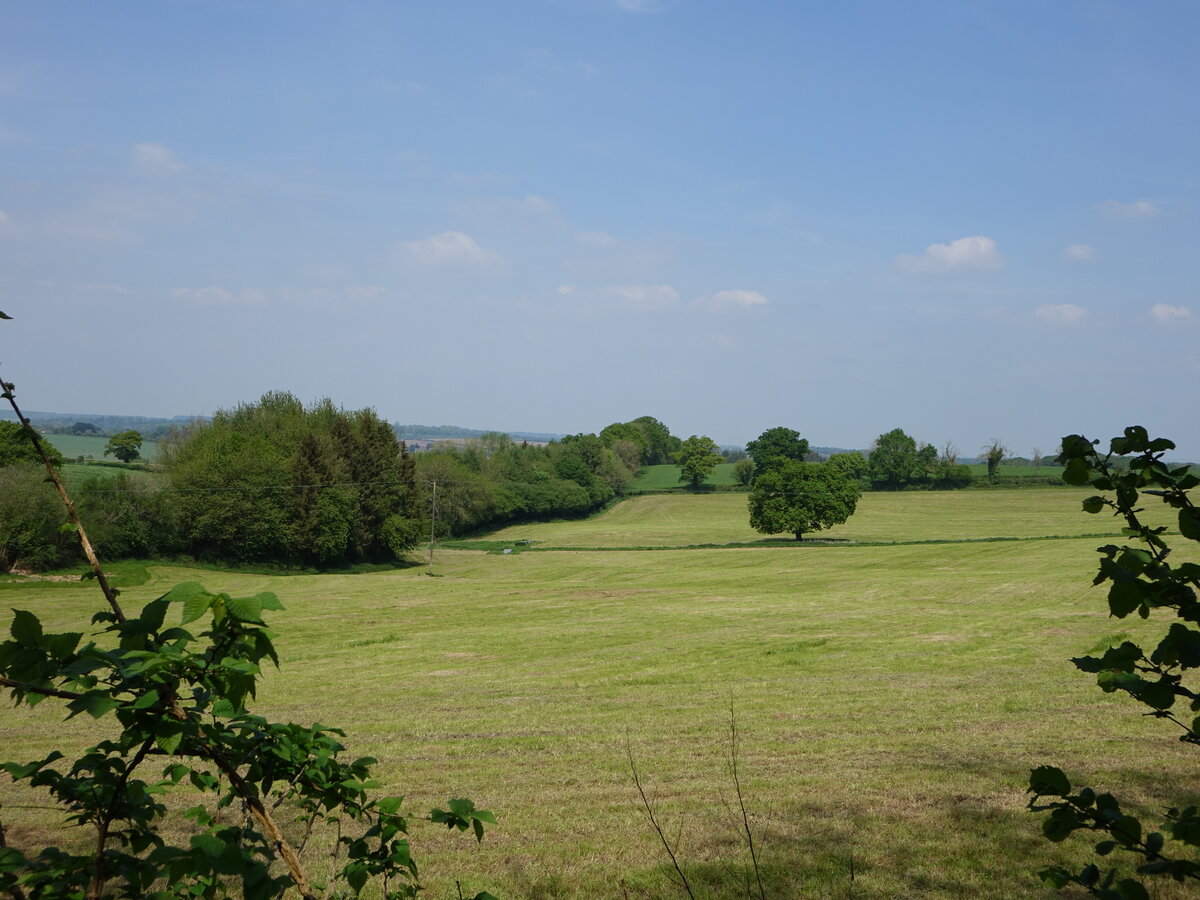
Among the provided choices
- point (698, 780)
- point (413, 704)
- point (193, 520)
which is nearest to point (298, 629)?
point (413, 704)

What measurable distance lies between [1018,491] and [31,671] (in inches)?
3800

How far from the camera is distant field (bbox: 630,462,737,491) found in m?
124

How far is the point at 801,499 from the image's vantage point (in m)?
70.5

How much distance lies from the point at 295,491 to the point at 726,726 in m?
53.9

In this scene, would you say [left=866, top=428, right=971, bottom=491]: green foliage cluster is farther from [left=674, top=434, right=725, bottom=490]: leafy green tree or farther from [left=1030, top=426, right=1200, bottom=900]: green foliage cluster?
[left=1030, top=426, right=1200, bottom=900]: green foliage cluster

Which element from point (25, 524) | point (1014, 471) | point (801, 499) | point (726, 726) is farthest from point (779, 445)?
point (726, 726)

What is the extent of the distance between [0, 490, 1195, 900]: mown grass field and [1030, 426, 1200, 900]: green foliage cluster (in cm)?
145

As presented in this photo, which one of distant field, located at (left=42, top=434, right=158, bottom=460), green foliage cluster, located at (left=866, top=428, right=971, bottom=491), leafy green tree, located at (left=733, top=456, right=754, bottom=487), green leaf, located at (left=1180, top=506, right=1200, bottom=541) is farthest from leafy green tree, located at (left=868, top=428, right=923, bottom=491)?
green leaf, located at (left=1180, top=506, right=1200, bottom=541)

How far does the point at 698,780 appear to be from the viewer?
9266 millimetres

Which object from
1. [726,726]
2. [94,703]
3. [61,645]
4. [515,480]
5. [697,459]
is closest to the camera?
[94,703]

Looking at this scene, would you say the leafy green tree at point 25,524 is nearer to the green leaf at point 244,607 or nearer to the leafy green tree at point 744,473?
the green leaf at point 244,607

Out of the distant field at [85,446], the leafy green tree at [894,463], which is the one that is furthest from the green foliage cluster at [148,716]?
the leafy green tree at [894,463]

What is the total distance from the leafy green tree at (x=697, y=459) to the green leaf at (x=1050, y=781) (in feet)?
378

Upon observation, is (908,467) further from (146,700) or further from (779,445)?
(146,700)
